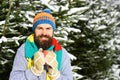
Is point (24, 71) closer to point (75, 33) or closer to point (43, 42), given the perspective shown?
point (43, 42)

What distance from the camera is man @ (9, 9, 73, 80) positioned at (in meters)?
3.35

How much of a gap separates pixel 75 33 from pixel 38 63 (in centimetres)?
487

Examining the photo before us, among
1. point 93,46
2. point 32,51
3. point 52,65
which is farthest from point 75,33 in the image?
point 52,65

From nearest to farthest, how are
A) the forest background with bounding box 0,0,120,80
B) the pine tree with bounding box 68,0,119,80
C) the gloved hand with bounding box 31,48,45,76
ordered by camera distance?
the gloved hand with bounding box 31,48,45,76 → the forest background with bounding box 0,0,120,80 → the pine tree with bounding box 68,0,119,80

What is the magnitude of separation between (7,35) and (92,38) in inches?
155

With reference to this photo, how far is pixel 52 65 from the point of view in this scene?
335 centimetres

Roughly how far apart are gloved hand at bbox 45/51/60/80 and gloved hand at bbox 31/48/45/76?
6cm

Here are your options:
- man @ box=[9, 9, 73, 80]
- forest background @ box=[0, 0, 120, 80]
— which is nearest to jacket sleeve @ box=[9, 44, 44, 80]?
man @ box=[9, 9, 73, 80]

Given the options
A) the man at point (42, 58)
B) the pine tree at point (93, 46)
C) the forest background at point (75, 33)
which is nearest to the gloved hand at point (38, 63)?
the man at point (42, 58)

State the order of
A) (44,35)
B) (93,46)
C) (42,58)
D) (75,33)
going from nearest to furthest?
1. (42,58)
2. (44,35)
3. (75,33)
4. (93,46)

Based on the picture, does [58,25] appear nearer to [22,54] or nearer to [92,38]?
[22,54]

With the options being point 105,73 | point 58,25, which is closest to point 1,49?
point 58,25

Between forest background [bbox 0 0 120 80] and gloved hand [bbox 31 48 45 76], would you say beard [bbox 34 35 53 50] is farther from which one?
forest background [bbox 0 0 120 80]

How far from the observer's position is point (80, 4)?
8102mm
